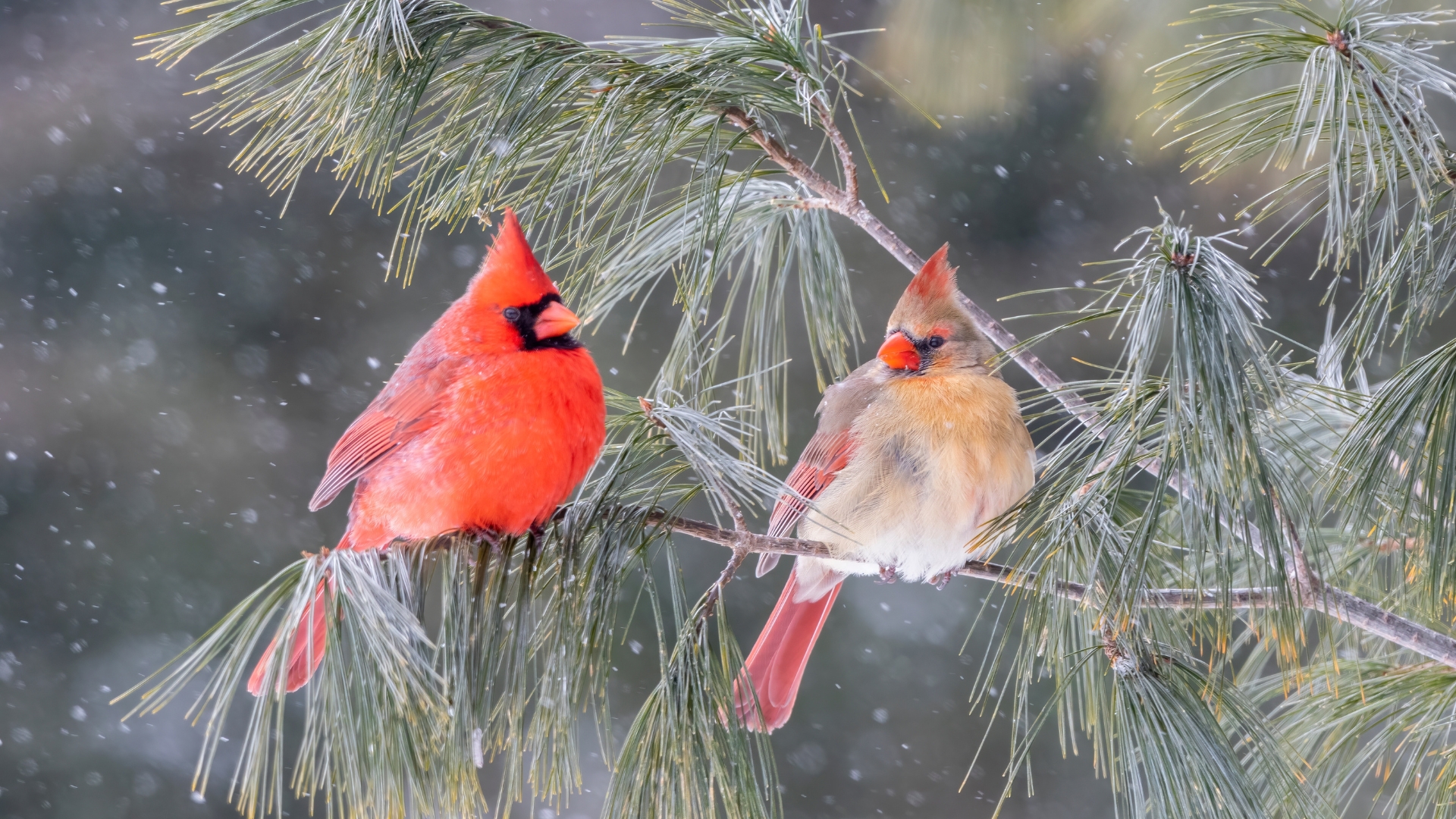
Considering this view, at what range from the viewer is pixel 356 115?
106 centimetres

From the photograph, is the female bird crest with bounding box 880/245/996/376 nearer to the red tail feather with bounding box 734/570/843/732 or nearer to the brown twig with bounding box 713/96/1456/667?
the brown twig with bounding box 713/96/1456/667

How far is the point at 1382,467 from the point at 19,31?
163 inches

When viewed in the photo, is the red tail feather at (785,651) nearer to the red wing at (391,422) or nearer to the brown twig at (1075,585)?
the brown twig at (1075,585)

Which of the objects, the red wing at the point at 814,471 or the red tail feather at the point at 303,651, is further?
the red wing at the point at 814,471

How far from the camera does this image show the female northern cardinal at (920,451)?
4.88 ft

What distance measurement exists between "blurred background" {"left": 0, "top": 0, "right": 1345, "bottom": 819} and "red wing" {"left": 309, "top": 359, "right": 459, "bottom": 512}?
4.84 feet

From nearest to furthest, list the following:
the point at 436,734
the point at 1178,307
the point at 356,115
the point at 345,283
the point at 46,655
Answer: the point at 1178,307
the point at 436,734
the point at 356,115
the point at 46,655
the point at 345,283

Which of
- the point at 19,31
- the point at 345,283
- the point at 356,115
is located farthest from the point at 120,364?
the point at 356,115

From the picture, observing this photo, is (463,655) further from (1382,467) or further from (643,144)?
(1382,467)

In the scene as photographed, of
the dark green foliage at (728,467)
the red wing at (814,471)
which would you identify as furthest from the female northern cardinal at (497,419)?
the red wing at (814,471)

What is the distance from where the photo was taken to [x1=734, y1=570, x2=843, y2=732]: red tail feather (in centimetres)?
167

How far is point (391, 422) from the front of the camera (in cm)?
165

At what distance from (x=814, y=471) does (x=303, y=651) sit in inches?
29.4

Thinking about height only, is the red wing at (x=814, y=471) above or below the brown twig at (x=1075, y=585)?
below
